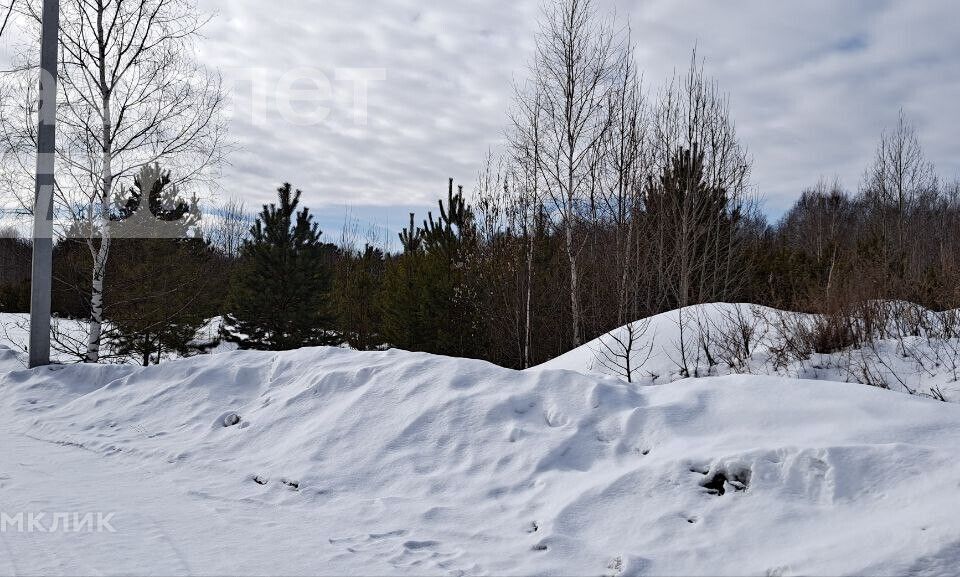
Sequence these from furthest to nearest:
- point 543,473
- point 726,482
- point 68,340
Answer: point 68,340 → point 543,473 → point 726,482

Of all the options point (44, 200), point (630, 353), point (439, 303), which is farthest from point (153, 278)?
point (630, 353)

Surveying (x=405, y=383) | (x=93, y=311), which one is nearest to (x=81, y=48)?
(x=93, y=311)

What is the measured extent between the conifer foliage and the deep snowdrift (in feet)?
29.0

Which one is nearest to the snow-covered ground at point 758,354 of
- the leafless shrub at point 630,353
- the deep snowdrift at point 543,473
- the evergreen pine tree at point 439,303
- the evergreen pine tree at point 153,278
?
the leafless shrub at point 630,353

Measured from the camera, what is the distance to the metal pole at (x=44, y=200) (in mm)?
7988

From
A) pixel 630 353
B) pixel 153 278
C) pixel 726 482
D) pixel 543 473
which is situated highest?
pixel 153 278

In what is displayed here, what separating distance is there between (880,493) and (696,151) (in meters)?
8.36

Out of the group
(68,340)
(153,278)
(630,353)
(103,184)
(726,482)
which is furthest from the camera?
(153,278)

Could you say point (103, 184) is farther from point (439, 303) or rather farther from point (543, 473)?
point (543, 473)

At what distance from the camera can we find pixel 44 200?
27.9 ft

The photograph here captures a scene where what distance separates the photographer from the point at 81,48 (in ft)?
31.7

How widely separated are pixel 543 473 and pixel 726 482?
3.47ft

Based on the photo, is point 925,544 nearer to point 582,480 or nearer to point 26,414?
point 582,480

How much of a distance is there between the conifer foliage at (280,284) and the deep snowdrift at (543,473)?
8.84 meters
